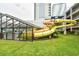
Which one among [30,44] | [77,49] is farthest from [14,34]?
[77,49]

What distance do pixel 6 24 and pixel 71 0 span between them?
1.01 m

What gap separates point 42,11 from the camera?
9.65 ft

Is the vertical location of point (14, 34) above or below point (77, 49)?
above

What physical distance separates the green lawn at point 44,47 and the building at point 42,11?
0.36 m

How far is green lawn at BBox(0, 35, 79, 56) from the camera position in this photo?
2.83 metres

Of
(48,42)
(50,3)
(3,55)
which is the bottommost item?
(3,55)

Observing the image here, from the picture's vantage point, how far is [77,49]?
112 inches

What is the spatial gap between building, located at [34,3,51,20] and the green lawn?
1.18 feet

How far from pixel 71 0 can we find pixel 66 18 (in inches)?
10.8

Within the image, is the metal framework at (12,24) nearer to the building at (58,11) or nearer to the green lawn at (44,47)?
the green lawn at (44,47)

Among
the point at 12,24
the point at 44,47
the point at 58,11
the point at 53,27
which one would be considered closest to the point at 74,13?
the point at 58,11

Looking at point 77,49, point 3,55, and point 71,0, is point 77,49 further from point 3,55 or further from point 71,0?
point 3,55

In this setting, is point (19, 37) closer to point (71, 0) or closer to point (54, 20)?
point (54, 20)

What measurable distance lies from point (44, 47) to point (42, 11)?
54cm
